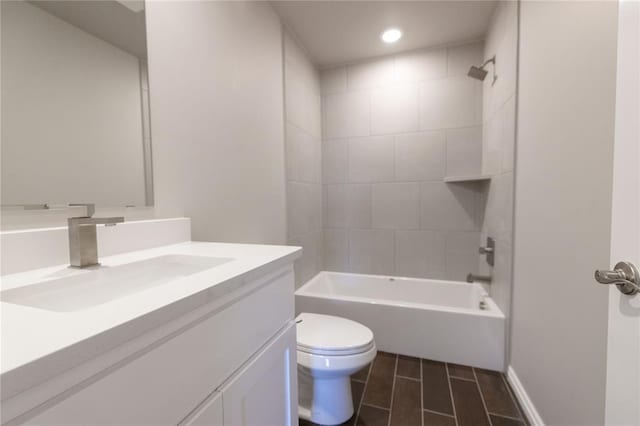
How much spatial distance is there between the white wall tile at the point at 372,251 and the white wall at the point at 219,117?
92 centimetres

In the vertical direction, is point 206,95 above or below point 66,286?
above

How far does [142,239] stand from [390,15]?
2.10 meters

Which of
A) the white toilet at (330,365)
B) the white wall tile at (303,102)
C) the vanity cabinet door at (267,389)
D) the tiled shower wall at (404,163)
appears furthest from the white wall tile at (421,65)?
the vanity cabinet door at (267,389)

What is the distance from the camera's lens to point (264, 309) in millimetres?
810

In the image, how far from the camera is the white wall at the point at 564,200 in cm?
91

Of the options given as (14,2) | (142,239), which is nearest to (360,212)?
(142,239)

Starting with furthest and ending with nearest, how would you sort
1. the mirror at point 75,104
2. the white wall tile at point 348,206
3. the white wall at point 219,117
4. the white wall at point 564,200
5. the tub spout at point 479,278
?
the white wall tile at point 348,206 → the tub spout at point 479,278 → the white wall at point 219,117 → the white wall at point 564,200 → the mirror at point 75,104

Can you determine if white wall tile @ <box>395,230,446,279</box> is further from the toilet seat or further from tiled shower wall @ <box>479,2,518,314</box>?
the toilet seat

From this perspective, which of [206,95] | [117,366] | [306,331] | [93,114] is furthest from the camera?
[306,331]

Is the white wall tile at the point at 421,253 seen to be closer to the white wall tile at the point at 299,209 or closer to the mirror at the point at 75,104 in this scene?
the white wall tile at the point at 299,209

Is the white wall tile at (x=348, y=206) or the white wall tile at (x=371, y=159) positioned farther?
the white wall tile at (x=348, y=206)

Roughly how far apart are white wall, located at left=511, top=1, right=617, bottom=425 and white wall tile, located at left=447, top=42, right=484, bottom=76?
31.4 inches

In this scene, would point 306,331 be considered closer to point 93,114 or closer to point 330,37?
point 93,114

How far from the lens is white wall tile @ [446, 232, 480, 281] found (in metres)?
2.38
